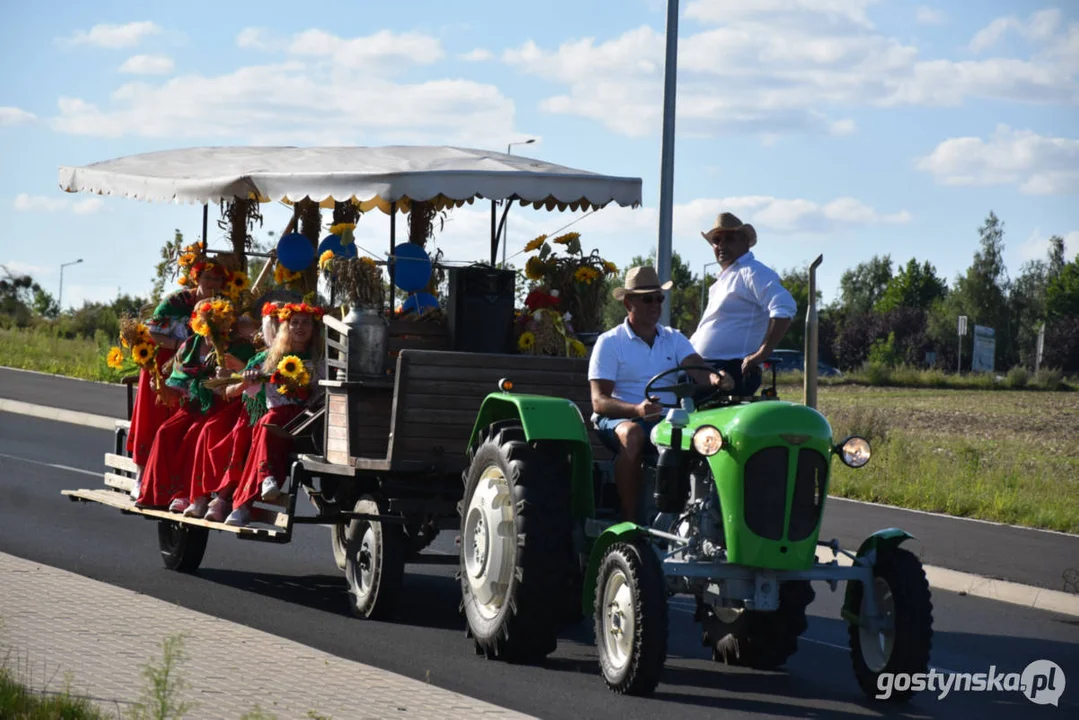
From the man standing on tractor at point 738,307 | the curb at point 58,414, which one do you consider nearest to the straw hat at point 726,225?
the man standing on tractor at point 738,307

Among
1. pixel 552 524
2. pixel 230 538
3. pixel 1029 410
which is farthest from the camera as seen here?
pixel 1029 410

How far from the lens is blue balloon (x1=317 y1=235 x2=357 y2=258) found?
37.4 ft

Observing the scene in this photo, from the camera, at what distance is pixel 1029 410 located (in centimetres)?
4544

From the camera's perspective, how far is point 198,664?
7730 millimetres

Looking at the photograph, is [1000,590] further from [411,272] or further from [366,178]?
[366,178]

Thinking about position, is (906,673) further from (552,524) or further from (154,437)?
(154,437)

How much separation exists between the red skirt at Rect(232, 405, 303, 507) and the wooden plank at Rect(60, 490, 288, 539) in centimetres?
24

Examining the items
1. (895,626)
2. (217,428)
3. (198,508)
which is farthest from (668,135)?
(895,626)

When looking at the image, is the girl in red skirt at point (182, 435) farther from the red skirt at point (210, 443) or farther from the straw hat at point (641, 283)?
the straw hat at point (641, 283)

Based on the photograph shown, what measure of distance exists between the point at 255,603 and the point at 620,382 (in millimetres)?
3186

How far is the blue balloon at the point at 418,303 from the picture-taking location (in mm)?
11547

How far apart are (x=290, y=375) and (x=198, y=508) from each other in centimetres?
129

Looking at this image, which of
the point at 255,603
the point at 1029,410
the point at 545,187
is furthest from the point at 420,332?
the point at 1029,410

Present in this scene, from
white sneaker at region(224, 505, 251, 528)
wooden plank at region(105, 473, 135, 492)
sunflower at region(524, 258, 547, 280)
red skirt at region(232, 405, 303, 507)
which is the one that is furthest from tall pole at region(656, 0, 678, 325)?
white sneaker at region(224, 505, 251, 528)
